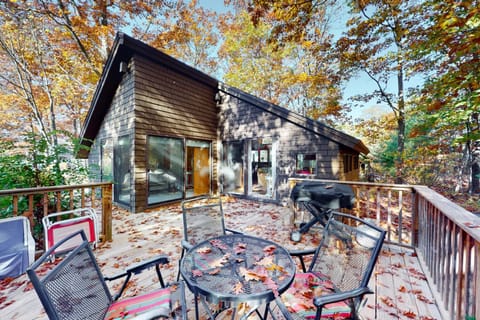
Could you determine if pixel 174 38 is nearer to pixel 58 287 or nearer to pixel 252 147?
pixel 252 147

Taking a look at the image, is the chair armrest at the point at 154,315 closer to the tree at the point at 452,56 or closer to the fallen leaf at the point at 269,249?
the fallen leaf at the point at 269,249

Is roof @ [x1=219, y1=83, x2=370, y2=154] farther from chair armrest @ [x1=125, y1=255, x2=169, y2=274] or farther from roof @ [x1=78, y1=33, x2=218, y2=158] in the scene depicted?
chair armrest @ [x1=125, y1=255, x2=169, y2=274]

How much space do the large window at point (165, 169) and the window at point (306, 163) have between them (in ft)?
11.9

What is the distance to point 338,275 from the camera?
1643 mm

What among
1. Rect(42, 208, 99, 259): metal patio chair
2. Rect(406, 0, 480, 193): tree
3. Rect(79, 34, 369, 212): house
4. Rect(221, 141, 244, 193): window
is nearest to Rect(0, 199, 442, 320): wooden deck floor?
Rect(42, 208, 99, 259): metal patio chair

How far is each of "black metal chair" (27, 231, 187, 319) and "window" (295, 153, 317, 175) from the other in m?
5.02

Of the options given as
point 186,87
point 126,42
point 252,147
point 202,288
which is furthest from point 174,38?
point 202,288

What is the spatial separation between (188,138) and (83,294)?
18.3 ft

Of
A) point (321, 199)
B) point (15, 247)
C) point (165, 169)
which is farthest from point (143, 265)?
point (165, 169)

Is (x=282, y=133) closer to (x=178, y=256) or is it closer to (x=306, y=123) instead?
(x=306, y=123)

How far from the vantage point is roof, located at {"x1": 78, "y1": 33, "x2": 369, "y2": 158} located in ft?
16.8

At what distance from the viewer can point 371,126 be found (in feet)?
35.1

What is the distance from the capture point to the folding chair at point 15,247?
2248 millimetres

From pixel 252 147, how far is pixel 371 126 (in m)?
7.79
